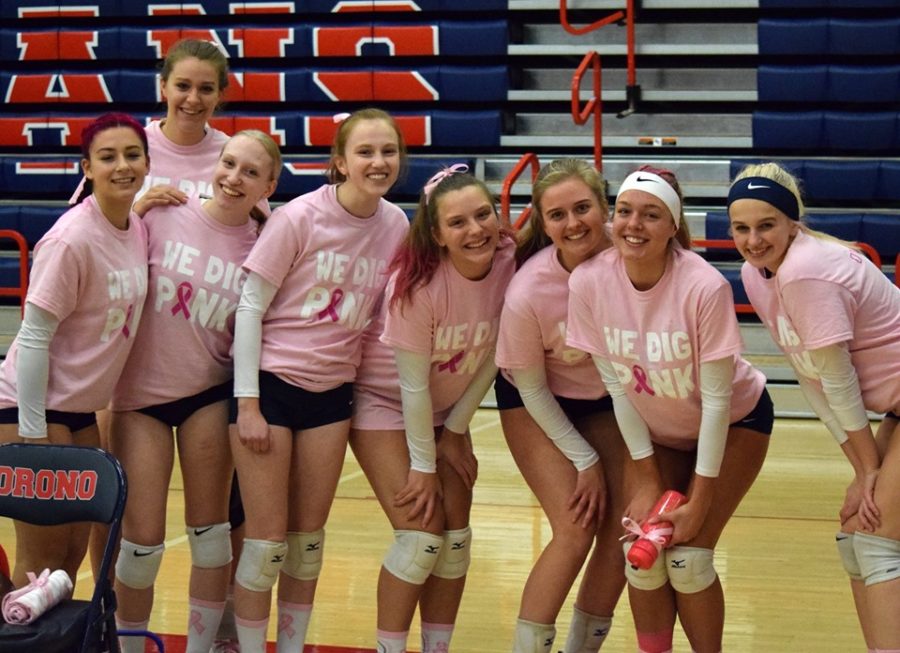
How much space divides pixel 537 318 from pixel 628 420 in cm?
33

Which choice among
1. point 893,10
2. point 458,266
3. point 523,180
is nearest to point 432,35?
point 523,180

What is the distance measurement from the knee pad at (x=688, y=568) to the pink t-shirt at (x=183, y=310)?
125 centimetres

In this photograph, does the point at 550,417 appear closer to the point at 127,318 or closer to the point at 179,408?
the point at 179,408

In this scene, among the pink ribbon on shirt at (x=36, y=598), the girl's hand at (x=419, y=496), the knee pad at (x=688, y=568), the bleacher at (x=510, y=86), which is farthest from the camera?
the bleacher at (x=510, y=86)

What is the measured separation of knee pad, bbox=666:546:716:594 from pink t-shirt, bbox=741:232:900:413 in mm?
500

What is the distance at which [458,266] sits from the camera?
10.2 feet

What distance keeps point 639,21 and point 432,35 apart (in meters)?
1.43

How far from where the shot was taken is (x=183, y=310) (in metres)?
3.17

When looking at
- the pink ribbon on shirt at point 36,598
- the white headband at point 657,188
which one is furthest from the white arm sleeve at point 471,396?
the pink ribbon on shirt at point 36,598

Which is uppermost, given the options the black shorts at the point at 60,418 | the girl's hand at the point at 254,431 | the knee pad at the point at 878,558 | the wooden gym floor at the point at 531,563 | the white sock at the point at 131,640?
the black shorts at the point at 60,418

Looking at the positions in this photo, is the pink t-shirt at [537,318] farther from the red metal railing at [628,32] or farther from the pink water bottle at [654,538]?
the red metal railing at [628,32]

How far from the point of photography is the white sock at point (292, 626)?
3201 mm

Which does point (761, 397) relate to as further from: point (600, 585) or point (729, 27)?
point (729, 27)

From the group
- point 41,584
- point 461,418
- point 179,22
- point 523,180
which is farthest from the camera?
point 179,22
